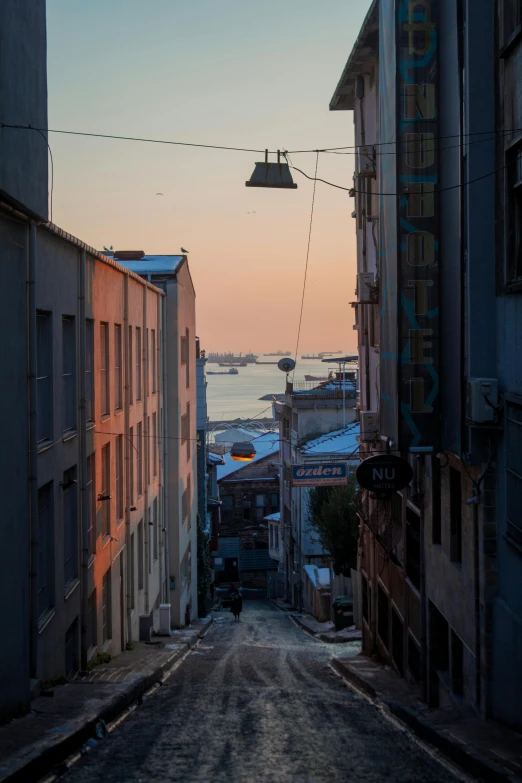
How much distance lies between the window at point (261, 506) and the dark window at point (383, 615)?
47.2m

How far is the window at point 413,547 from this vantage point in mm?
16047

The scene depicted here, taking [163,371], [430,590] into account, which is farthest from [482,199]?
[163,371]

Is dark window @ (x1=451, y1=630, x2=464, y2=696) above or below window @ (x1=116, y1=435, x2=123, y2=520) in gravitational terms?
below

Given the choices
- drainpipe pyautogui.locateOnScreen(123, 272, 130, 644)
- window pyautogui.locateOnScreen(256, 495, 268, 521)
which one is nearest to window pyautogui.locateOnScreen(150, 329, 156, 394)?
drainpipe pyautogui.locateOnScreen(123, 272, 130, 644)

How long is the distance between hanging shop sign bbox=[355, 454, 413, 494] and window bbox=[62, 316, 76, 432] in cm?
490

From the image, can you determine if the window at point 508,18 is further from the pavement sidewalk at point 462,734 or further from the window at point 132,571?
the window at point 132,571

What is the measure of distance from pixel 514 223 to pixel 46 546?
25.9 feet

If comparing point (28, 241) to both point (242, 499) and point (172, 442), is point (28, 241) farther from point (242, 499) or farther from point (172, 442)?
point (242, 499)

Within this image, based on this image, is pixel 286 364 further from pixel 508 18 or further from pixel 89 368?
pixel 508 18

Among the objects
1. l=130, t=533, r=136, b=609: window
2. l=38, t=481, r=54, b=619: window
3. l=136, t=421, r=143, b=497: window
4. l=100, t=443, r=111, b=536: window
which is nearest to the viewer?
l=38, t=481, r=54, b=619: window

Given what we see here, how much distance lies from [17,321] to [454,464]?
650 cm

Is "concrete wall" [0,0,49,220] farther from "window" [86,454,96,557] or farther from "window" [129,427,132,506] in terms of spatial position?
"window" [129,427,132,506]

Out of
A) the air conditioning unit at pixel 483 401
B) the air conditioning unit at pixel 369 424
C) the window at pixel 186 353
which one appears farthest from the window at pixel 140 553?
the air conditioning unit at pixel 483 401

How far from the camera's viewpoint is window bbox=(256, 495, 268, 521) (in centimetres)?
6781
